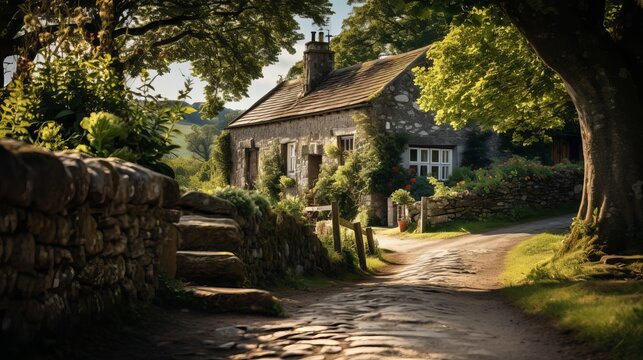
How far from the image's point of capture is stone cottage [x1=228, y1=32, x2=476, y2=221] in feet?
89.9

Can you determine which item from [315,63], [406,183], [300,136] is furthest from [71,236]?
[315,63]

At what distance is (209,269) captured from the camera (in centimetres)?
844

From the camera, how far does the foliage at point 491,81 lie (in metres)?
15.3

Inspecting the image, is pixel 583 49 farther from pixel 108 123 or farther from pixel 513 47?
pixel 108 123

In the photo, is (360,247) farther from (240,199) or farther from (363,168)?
(363,168)

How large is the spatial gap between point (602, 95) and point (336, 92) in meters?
19.8

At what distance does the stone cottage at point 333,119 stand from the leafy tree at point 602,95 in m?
15.7

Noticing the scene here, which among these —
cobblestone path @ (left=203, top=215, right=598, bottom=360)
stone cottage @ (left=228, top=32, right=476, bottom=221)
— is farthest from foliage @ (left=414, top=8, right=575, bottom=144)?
stone cottage @ (left=228, top=32, right=476, bottom=221)

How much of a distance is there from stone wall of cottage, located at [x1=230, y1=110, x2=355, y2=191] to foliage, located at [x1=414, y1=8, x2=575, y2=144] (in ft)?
35.3

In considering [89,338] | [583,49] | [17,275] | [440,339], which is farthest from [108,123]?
[583,49]

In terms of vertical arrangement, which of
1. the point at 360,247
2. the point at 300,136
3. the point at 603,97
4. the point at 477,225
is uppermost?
the point at 300,136

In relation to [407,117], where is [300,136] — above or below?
below

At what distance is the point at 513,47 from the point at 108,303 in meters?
12.3

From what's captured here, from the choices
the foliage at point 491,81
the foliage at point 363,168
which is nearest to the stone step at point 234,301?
the foliage at point 491,81
